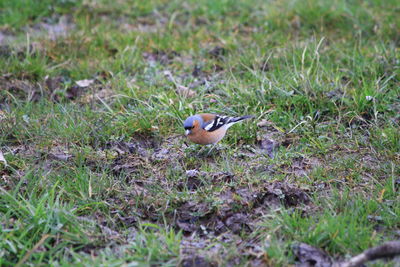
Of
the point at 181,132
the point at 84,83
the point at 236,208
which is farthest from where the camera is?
the point at 84,83

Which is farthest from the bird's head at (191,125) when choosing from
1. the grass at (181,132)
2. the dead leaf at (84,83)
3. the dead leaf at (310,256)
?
the dead leaf at (84,83)

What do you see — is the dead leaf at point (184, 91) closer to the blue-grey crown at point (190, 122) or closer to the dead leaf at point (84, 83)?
the blue-grey crown at point (190, 122)

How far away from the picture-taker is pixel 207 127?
5117 millimetres

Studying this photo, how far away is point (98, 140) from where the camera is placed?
17.9ft

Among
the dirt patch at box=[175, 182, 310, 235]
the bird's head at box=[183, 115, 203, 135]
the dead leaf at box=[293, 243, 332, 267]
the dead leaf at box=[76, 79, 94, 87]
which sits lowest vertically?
the dead leaf at box=[76, 79, 94, 87]

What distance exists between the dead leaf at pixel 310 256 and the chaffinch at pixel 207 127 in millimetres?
1718

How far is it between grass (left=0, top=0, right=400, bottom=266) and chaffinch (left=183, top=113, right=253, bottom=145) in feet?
0.54

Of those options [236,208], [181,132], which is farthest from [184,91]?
[236,208]

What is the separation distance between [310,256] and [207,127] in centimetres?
185

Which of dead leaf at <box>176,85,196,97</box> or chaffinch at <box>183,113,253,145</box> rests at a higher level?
chaffinch at <box>183,113,253,145</box>

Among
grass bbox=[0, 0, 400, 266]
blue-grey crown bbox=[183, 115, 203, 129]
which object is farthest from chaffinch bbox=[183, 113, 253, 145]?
grass bbox=[0, 0, 400, 266]

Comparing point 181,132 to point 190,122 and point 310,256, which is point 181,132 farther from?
point 310,256

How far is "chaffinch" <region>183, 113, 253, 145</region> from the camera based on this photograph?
16.9 feet

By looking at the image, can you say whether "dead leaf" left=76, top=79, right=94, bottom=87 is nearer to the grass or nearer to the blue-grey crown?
the grass
